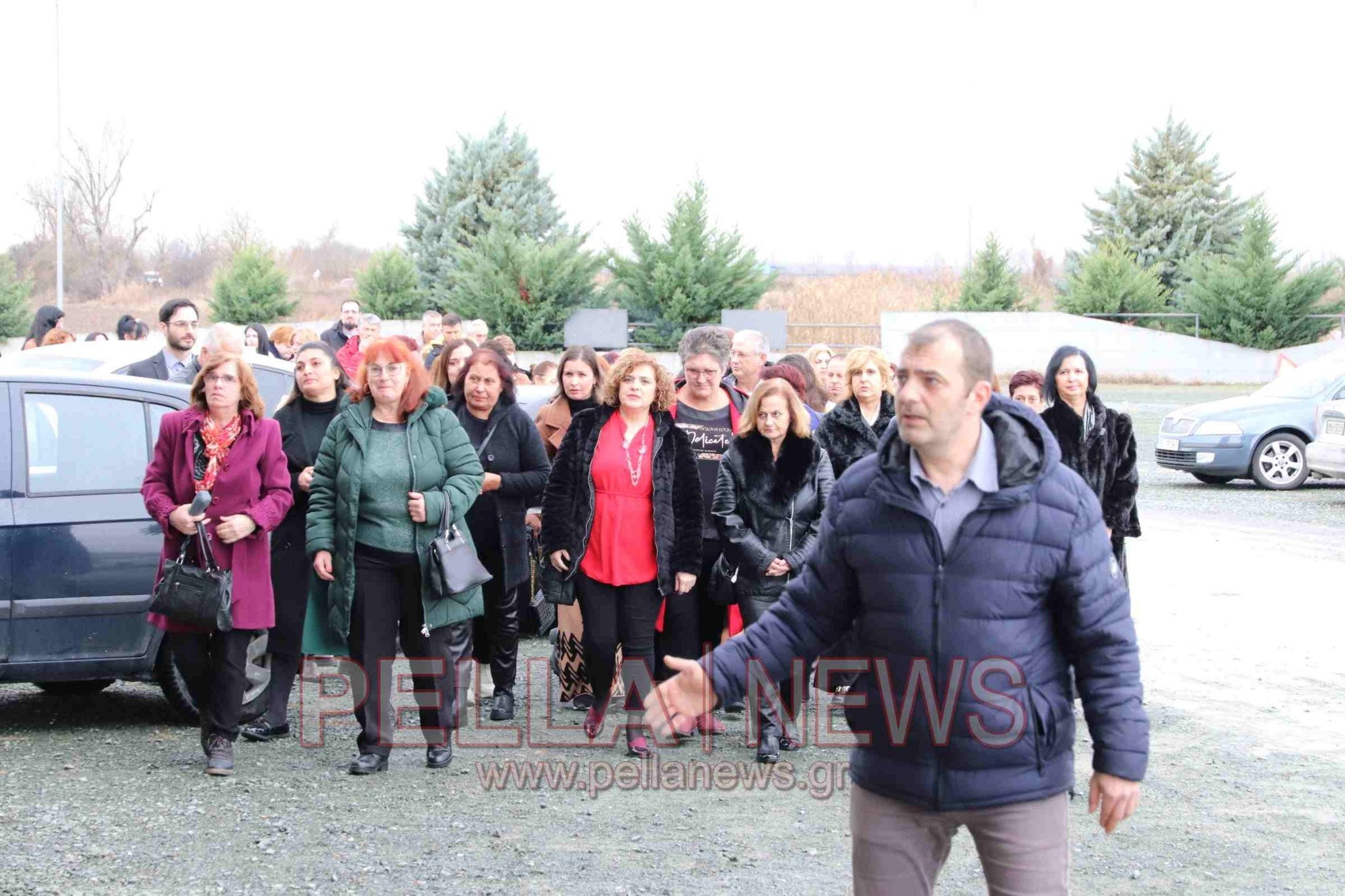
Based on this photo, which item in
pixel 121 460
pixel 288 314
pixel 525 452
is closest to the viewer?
pixel 121 460

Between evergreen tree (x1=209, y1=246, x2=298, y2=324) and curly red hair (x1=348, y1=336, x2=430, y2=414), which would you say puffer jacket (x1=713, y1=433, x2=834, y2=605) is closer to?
curly red hair (x1=348, y1=336, x2=430, y2=414)

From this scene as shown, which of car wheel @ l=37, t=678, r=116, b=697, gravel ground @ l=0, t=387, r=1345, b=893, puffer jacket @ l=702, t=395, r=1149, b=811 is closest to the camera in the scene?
puffer jacket @ l=702, t=395, r=1149, b=811

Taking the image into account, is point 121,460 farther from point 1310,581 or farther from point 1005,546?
point 1310,581

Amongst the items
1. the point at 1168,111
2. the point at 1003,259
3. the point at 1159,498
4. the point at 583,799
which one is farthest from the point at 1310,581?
the point at 1168,111

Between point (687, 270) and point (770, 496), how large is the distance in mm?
33048

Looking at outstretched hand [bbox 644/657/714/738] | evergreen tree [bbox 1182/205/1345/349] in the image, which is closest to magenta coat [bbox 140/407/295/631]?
outstretched hand [bbox 644/657/714/738]

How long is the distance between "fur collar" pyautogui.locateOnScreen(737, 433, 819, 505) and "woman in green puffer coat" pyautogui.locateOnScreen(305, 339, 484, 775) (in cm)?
127

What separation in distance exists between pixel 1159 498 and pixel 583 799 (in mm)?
13125

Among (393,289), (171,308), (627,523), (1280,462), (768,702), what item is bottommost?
(768,702)

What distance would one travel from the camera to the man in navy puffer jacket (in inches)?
129

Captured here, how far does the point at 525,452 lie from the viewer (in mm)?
7539

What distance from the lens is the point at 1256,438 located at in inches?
737

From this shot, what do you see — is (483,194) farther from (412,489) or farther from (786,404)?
(412,489)

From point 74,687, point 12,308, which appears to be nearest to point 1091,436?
point 74,687
